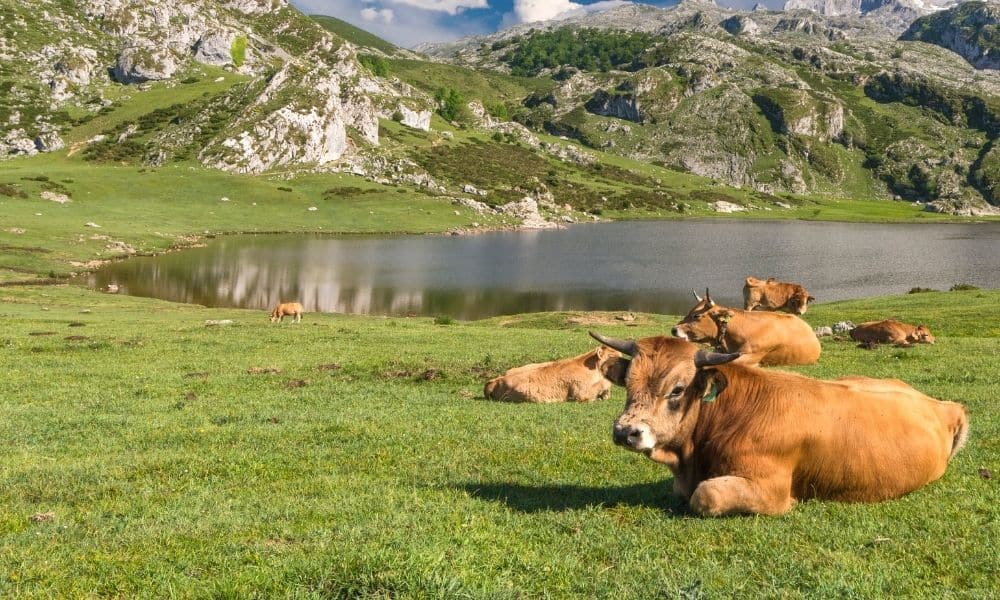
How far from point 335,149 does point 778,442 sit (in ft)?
538

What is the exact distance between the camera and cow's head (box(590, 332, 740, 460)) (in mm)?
6855

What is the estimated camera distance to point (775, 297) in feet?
84.1

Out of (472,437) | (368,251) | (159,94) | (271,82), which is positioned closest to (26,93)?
(159,94)

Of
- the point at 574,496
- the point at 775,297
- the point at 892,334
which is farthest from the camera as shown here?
the point at 775,297

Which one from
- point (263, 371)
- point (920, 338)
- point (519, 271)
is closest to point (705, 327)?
point (920, 338)

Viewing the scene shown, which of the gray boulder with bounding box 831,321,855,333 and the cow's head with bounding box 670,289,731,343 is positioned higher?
the cow's head with bounding box 670,289,731,343

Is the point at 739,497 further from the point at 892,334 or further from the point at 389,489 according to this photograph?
the point at 892,334

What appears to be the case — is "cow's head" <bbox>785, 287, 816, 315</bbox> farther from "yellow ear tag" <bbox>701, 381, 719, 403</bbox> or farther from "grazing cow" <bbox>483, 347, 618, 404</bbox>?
"yellow ear tag" <bbox>701, 381, 719, 403</bbox>

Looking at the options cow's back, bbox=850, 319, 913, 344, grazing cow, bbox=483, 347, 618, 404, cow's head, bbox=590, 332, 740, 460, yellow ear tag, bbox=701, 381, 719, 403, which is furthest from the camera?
cow's back, bbox=850, 319, 913, 344

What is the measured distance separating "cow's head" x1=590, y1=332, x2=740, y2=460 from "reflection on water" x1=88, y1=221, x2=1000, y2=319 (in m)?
45.6

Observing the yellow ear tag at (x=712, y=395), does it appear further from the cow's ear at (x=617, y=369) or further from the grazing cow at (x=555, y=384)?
the grazing cow at (x=555, y=384)

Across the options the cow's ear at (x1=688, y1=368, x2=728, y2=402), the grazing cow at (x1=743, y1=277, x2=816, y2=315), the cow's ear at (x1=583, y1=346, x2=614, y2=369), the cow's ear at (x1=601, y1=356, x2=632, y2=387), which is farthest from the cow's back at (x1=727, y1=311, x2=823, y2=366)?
the cow's ear at (x1=601, y1=356, x2=632, y2=387)

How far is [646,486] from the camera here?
8609 mm

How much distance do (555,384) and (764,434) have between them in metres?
9.76
